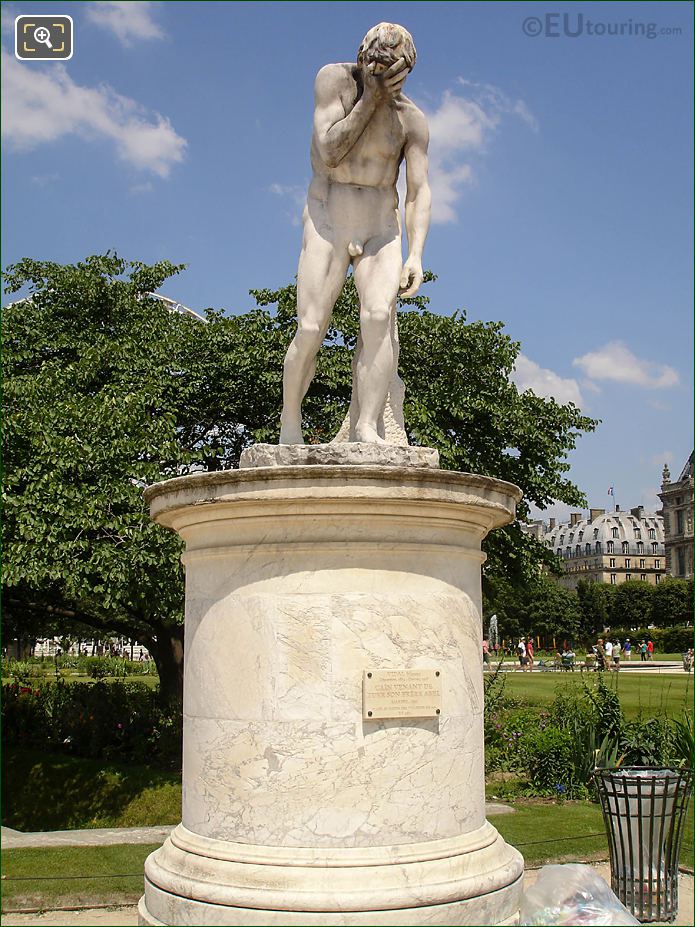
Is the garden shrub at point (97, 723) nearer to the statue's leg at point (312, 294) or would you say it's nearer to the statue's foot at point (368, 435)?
the statue's leg at point (312, 294)

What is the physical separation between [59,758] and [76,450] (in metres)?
6.33

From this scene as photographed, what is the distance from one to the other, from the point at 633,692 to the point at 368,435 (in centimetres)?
1830

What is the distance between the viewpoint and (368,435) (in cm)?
580

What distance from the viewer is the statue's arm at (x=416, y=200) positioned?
6.12 metres

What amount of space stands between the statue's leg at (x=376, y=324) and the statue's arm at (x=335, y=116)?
64 cm

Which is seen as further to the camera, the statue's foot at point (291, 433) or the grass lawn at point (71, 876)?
the grass lawn at point (71, 876)

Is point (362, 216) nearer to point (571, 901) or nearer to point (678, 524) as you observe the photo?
point (571, 901)

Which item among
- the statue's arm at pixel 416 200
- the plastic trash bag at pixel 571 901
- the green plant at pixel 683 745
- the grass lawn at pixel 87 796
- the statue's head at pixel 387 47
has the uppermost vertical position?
the statue's head at pixel 387 47

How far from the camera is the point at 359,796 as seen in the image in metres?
4.94

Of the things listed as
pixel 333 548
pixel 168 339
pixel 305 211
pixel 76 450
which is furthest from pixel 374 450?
pixel 168 339

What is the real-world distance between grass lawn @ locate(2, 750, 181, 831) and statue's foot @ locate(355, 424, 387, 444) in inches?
347

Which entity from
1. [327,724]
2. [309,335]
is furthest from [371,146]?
[327,724]

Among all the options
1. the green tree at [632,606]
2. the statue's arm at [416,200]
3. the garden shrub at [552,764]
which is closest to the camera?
the statue's arm at [416,200]

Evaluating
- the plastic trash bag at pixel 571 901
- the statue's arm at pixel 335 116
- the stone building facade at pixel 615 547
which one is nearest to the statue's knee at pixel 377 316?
the statue's arm at pixel 335 116
